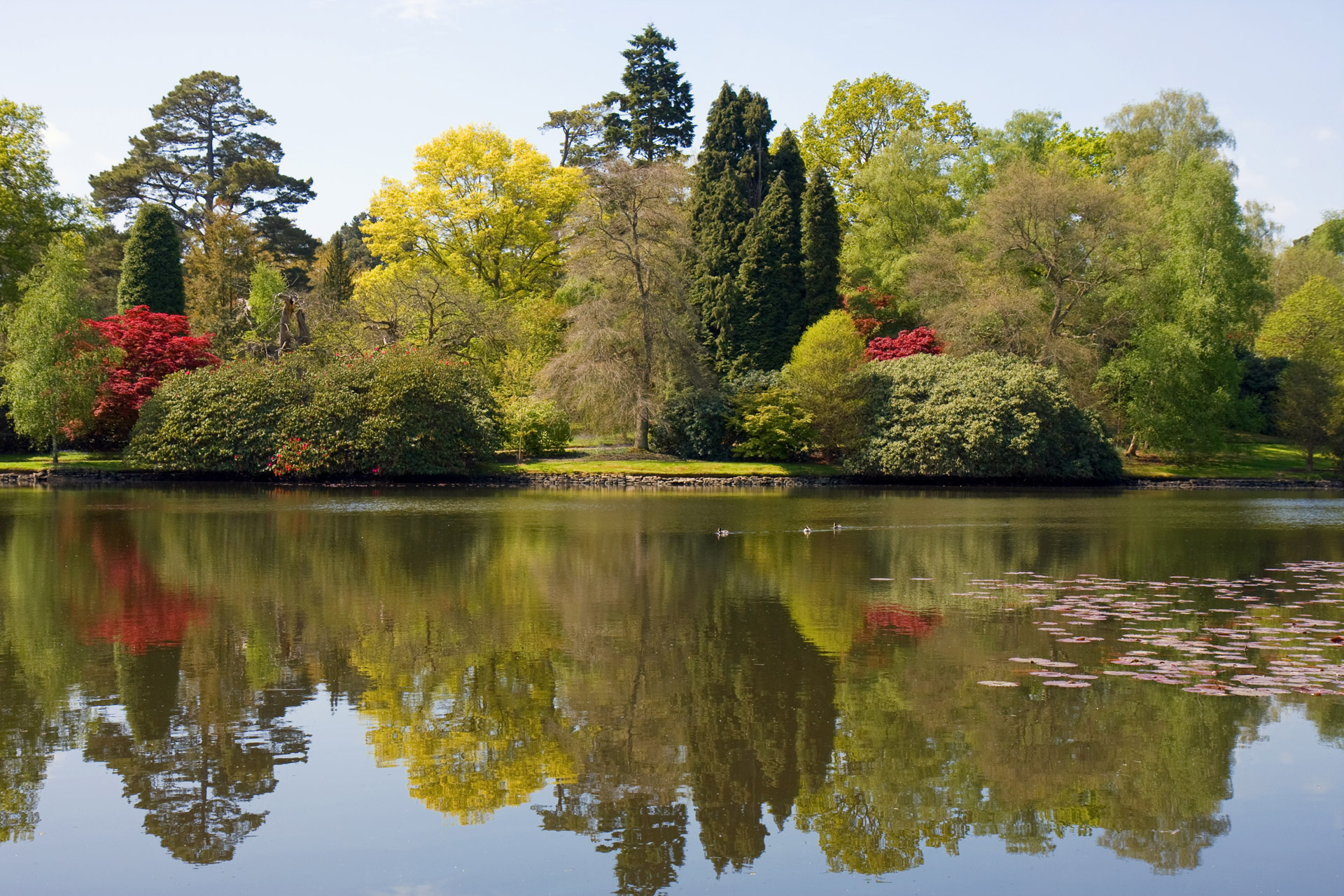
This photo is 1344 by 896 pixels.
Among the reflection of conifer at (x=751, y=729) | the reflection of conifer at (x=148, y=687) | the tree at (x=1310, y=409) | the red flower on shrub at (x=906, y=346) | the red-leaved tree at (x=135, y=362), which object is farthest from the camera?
the red flower on shrub at (x=906, y=346)

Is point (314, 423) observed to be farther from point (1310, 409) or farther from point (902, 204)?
point (1310, 409)

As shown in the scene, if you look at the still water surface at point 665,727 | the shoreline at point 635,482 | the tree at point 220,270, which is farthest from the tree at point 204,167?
the still water surface at point 665,727

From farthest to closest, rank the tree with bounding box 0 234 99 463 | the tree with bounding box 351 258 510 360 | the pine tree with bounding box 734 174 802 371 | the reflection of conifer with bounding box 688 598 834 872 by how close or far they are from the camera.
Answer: the pine tree with bounding box 734 174 802 371 < the tree with bounding box 351 258 510 360 < the tree with bounding box 0 234 99 463 < the reflection of conifer with bounding box 688 598 834 872

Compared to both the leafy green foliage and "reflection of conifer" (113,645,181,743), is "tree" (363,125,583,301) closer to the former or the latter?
the leafy green foliage

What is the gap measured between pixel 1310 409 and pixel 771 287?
70.1 ft

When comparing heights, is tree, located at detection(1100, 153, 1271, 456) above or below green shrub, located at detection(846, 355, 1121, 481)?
above

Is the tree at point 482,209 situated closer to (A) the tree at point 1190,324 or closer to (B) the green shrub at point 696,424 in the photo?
(B) the green shrub at point 696,424

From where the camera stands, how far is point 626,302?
4106 centimetres

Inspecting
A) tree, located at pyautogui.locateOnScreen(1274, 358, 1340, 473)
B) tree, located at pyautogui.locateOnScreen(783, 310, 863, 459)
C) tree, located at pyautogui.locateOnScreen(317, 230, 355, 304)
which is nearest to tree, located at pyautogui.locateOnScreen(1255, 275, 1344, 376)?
tree, located at pyautogui.locateOnScreen(1274, 358, 1340, 473)

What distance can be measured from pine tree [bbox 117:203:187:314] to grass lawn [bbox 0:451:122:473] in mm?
9702

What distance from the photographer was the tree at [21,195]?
1668 inches

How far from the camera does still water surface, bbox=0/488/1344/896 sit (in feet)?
18.7

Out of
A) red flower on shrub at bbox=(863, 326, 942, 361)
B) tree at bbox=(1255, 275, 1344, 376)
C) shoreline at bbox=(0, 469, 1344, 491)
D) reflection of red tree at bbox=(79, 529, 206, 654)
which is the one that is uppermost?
tree at bbox=(1255, 275, 1344, 376)

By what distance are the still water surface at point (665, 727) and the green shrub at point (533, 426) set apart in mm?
24735
